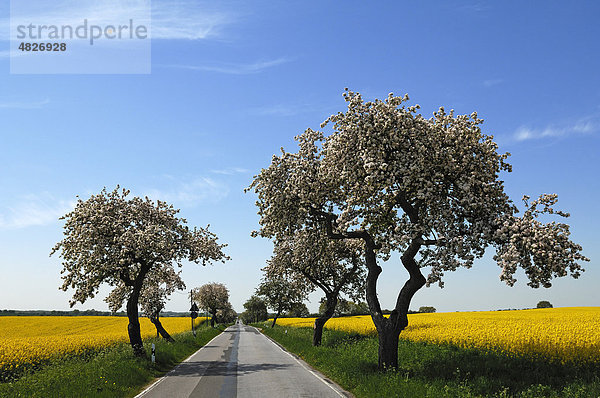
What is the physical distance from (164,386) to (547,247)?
14.5m

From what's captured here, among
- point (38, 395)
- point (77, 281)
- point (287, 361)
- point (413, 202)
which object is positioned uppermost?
point (413, 202)

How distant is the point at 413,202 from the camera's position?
17750mm

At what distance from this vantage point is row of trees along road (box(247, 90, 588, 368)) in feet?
47.9

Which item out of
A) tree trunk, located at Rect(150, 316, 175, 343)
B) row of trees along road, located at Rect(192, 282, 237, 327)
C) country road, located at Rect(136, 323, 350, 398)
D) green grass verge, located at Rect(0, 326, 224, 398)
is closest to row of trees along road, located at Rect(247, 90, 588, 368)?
country road, located at Rect(136, 323, 350, 398)

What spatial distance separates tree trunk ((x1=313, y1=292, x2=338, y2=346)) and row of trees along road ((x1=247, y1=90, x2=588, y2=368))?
46.2 ft

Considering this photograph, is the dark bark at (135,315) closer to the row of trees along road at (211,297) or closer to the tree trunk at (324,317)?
the tree trunk at (324,317)

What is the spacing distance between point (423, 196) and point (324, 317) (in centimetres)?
2003

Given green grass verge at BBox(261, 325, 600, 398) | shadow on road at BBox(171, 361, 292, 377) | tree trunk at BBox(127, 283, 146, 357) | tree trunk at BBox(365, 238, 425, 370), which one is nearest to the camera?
green grass verge at BBox(261, 325, 600, 398)

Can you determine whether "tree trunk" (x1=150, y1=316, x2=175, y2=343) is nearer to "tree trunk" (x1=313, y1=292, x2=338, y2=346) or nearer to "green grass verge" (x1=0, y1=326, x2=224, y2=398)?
"tree trunk" (x1=313, y1=292, x2=338, y2=346)

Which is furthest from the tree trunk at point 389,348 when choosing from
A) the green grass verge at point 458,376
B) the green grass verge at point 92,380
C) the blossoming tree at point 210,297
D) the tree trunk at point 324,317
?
the blossoming tree at point 210,297

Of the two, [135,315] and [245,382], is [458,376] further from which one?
[135,315]

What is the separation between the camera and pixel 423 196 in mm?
15695

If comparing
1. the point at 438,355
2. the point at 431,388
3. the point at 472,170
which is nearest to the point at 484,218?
the point at 472,170

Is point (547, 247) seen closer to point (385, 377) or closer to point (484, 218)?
point (484, 218)
